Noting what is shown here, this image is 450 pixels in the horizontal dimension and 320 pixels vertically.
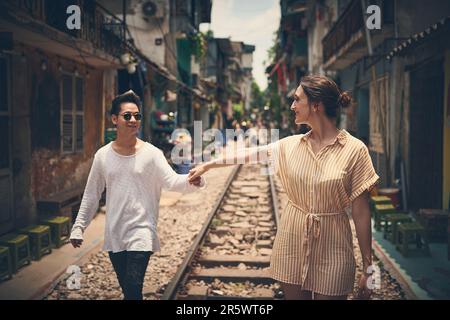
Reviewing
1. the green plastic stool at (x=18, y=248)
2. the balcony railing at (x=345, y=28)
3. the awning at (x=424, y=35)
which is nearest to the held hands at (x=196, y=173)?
the green plastic stool at (x=18, y=248)

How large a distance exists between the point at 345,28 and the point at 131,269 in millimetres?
13297

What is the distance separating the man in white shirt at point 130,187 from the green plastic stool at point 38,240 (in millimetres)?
4368

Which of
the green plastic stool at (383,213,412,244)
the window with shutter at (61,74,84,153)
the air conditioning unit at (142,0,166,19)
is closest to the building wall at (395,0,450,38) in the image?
the green plastic stool at (383,213,412,244)

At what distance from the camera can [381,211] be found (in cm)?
909

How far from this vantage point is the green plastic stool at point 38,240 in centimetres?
736

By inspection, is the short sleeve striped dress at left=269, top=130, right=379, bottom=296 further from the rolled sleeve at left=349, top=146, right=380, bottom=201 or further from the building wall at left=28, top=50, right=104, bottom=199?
the building wall at left=28, top=50, right=104, bottom=199

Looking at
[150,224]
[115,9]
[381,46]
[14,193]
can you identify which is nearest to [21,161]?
[14,193]

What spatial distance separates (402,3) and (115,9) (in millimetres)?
8791

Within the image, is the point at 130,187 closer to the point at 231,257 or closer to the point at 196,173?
the point at 196,173

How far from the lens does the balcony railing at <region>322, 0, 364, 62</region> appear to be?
13.2m

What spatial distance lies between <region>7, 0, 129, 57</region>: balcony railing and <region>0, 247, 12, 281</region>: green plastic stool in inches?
143

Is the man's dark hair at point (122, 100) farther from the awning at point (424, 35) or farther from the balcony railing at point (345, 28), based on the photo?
the balcony railing at point (345, 28)

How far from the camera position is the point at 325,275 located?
286 cm

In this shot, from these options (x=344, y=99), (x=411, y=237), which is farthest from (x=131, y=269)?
(x=411, y=237)
